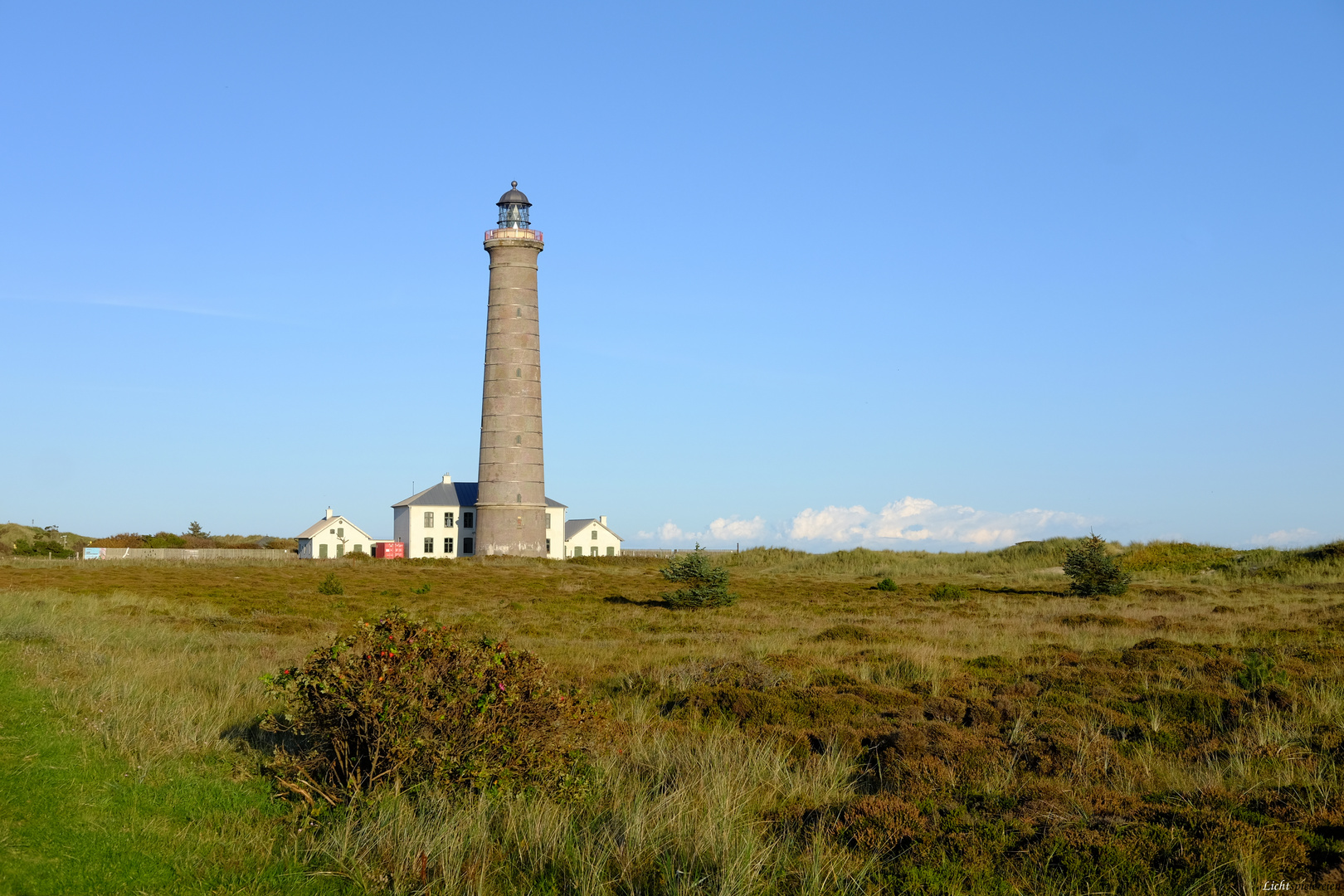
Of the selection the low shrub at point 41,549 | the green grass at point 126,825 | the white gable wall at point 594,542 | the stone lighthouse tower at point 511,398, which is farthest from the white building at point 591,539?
the green grass at point 126,825

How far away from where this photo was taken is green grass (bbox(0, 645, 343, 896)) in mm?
5957

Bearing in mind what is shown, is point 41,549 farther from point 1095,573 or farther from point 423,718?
point 423,718

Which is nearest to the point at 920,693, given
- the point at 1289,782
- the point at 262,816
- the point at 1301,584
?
the point at 1289,782

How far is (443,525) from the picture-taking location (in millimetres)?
70312

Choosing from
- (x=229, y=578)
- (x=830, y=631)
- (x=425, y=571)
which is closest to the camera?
(x=830, y=631)

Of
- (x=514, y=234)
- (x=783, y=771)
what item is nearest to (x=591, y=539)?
(x=514, y=234)

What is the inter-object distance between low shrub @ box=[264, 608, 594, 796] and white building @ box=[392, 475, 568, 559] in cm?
6112

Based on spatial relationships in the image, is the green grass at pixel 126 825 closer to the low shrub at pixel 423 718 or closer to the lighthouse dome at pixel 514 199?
the low shrub at pixel 423 718

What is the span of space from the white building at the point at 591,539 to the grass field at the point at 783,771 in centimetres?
5420

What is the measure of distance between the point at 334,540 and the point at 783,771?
6713cm

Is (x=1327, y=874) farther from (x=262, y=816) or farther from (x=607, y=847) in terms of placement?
(x=262, y=816)

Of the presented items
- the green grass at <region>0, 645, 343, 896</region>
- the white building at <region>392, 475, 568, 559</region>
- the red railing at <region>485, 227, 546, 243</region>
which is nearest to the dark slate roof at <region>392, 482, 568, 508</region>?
the white building at <region>392, 475, 568, 559</region>

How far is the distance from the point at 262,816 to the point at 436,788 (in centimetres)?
123

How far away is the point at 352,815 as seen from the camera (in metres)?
7.28
